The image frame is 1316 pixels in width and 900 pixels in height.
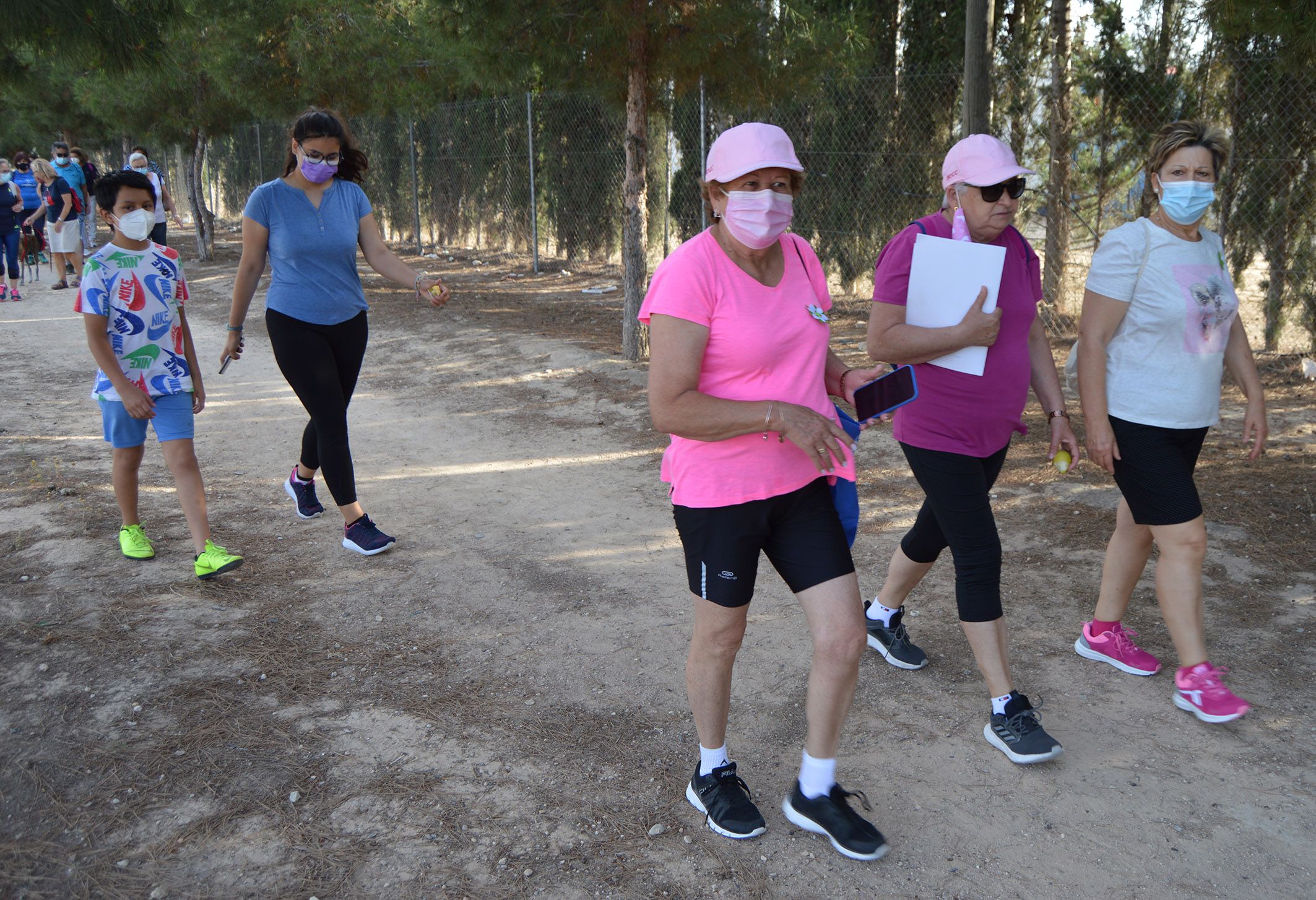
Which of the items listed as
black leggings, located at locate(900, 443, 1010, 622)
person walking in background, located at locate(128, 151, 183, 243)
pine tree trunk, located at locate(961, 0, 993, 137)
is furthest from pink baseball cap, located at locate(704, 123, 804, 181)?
person walking in background, located at locate(128, 151, 183, 243)

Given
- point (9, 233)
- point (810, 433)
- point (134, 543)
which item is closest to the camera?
point (810, 433)

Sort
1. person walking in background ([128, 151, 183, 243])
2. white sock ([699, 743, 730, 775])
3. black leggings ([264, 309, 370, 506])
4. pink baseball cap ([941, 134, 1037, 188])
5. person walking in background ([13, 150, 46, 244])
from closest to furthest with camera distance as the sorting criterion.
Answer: white sock ([699, 743, 730, 775]), pink baseball cap ([941, 134, 1037, 188]), black leggings ([264, 309, 370, 506]), person walking in background ([128, 151, 183, 243]), person walking in background ([13, 150, 46, 244])

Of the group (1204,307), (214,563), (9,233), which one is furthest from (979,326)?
(9,233)

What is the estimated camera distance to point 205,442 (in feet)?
24.1

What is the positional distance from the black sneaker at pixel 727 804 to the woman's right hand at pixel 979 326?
4.76ft

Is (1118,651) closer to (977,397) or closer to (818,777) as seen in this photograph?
(977,397)

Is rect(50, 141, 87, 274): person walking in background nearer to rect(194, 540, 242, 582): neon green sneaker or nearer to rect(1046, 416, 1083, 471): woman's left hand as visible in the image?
rect(194, 540, 242, 582): neon green sneaker

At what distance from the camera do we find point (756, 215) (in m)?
2.60

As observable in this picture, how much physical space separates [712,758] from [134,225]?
11.3ft

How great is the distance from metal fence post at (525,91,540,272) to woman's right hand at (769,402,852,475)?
13.2 metres

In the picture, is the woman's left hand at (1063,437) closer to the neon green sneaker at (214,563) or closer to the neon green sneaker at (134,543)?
the neon green sneaker at (214,563)

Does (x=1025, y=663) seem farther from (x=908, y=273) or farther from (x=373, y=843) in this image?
(x=373, y=843)

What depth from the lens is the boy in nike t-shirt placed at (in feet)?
14.9

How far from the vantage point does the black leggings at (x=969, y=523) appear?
10.8 ft
